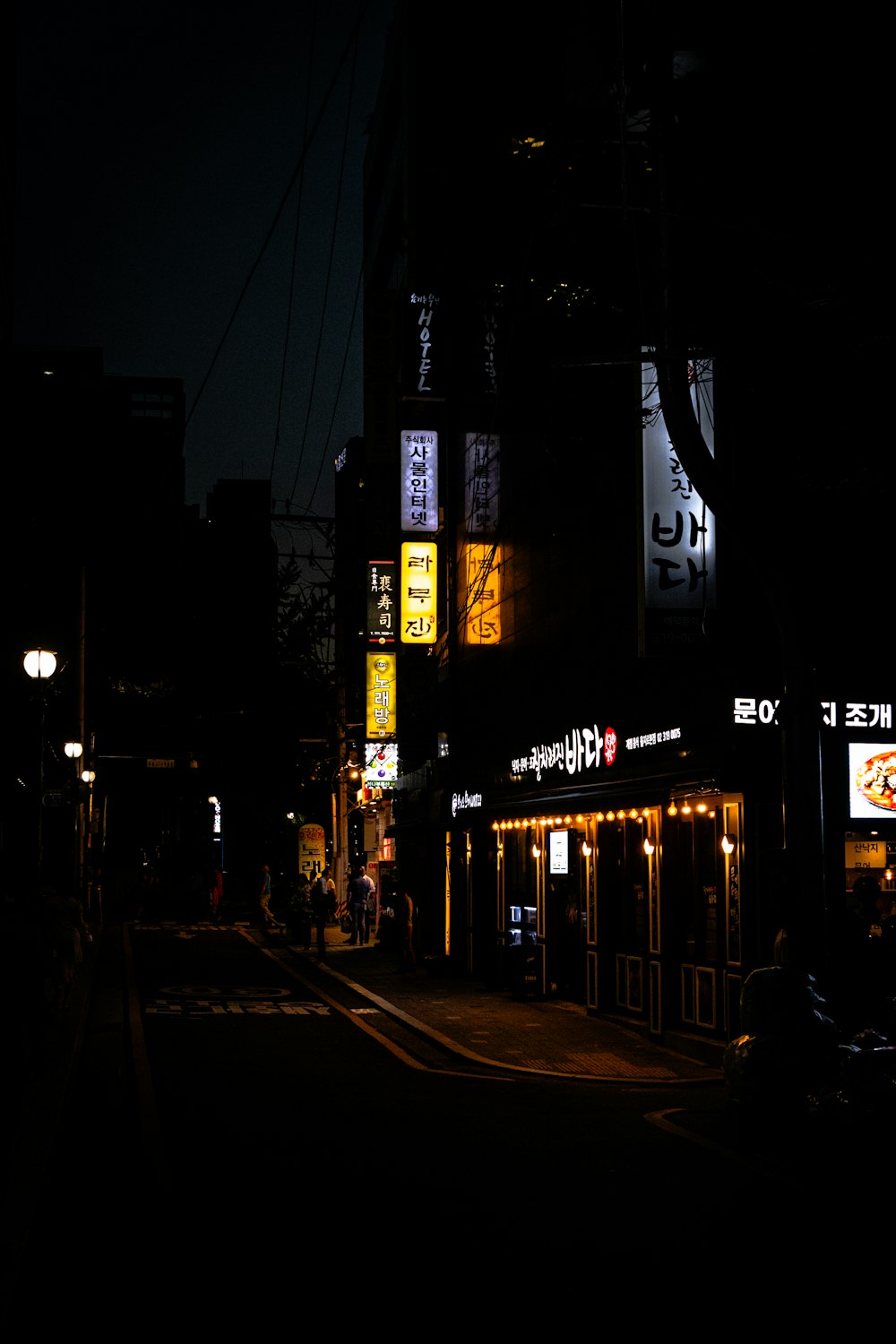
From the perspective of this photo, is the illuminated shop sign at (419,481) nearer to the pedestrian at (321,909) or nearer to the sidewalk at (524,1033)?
the sidewalk at (524,1033)

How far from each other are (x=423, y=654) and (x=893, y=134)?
19.2 m

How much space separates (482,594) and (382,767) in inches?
453

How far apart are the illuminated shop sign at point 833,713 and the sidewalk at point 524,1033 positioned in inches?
156

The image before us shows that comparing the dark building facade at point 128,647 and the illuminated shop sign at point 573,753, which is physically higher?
the dark building facade at point 128,647

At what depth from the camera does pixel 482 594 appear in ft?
87.7

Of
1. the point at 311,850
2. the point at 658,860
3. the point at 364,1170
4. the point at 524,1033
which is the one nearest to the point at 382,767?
the point at 311,850

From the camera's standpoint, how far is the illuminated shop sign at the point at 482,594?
84.9 feet

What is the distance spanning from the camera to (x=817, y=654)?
15.0 metres

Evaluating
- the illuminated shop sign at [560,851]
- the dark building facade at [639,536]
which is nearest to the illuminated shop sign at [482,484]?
the dark building facade at [639,536]

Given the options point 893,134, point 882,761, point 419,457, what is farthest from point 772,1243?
point 419,457

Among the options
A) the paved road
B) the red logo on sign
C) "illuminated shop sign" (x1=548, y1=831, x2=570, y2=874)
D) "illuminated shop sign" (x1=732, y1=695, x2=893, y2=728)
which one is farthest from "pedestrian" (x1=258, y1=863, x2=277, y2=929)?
"illuminated shop sign" (x1=732, y1=695, x2=893, y2=728)

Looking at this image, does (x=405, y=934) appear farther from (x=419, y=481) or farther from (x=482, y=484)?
A: (x=419, y=481)

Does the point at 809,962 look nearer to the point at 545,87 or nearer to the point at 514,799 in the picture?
the point at 514,799

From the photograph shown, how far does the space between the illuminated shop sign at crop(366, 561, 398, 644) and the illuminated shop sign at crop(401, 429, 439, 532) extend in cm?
273
